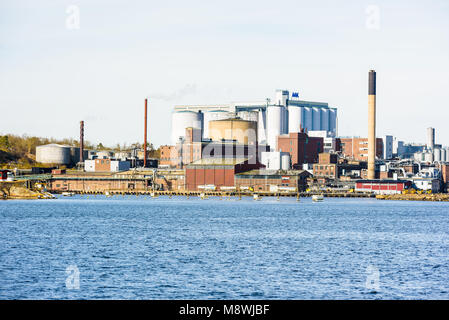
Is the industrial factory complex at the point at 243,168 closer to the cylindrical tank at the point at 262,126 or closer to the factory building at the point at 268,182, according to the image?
the factory building at the point at 268,182

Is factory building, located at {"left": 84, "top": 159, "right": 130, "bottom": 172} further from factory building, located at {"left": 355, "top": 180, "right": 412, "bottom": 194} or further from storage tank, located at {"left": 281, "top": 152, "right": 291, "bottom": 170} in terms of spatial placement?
factory building, located at {"left": 355, "top": 180, "right": 412, "bottom": 194}

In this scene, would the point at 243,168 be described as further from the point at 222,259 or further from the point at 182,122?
the point at 222,259

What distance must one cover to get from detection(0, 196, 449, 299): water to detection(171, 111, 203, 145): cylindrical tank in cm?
11872

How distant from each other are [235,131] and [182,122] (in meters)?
29.7

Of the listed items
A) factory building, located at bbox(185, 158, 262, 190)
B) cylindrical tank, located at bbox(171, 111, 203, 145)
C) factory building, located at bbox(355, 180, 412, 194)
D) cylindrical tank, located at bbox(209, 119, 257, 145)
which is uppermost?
cylindrical tank, located at bbox(171, 111, 203, 145)

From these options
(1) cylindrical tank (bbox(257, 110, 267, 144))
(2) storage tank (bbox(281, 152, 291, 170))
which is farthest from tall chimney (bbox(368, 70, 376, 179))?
(1) cylindrical tank (bbox(257, 110, 267, 144))

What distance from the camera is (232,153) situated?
156375 mm

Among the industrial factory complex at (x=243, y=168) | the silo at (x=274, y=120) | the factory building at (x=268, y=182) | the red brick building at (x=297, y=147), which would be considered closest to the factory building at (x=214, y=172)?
the industrial factory complex at (x=243, y=168)

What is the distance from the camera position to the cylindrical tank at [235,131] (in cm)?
17075

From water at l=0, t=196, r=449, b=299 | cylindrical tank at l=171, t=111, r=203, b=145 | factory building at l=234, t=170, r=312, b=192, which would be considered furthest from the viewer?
cylindrical tank at l=171, t=111, r=203, b=145

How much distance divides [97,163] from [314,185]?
2101 inches

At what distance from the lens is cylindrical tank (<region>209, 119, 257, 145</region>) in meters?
171

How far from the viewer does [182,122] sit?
197 m

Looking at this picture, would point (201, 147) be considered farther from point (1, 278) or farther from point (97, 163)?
point (1, 278)
